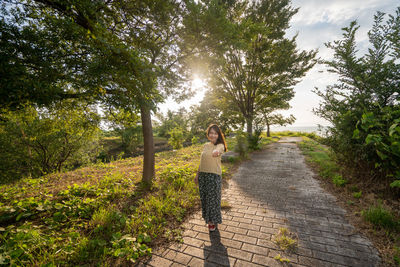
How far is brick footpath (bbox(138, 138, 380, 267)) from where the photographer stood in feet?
7.86

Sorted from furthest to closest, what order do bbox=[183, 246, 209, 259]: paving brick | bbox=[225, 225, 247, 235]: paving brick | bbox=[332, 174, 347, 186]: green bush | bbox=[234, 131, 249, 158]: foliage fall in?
bbox=[234, 131, 249, 158]: foliage
bbox=[332, 174, 347, 186]: green bush
bbox=[225, 225, 247, 235]: paving brick
bbox=[183, 246, 209, 259]: paving brick

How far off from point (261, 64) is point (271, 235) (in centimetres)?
1376

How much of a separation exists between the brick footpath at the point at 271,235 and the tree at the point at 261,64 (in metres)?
9.83

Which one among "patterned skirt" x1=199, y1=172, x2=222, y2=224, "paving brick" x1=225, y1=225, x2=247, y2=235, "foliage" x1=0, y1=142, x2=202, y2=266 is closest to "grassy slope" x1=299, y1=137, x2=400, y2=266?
"paving brick" x1=225, y1=225, x2=247, y2=235

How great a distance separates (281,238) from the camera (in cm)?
278

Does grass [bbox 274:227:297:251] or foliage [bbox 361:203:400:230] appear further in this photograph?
foliage [bbox 361:203:400:230]

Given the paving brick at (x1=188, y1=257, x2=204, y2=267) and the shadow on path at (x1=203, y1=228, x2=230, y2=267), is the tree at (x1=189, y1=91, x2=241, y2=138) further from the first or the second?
the paving brick at (x1=188, y1=257, x2=204, y2=267)

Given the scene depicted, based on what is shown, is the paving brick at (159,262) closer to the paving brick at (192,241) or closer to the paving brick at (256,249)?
the paving brick at (192,241)

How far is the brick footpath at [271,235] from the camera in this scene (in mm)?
2396

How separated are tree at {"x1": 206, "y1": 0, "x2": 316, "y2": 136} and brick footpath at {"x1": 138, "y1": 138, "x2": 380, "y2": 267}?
983cm

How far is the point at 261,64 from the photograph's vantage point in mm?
13492

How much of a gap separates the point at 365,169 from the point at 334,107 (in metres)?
2.05

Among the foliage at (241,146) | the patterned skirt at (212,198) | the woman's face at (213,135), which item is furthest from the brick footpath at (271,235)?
the foliage at (241,146)

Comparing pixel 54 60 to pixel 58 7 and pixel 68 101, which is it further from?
pixel 68 101
